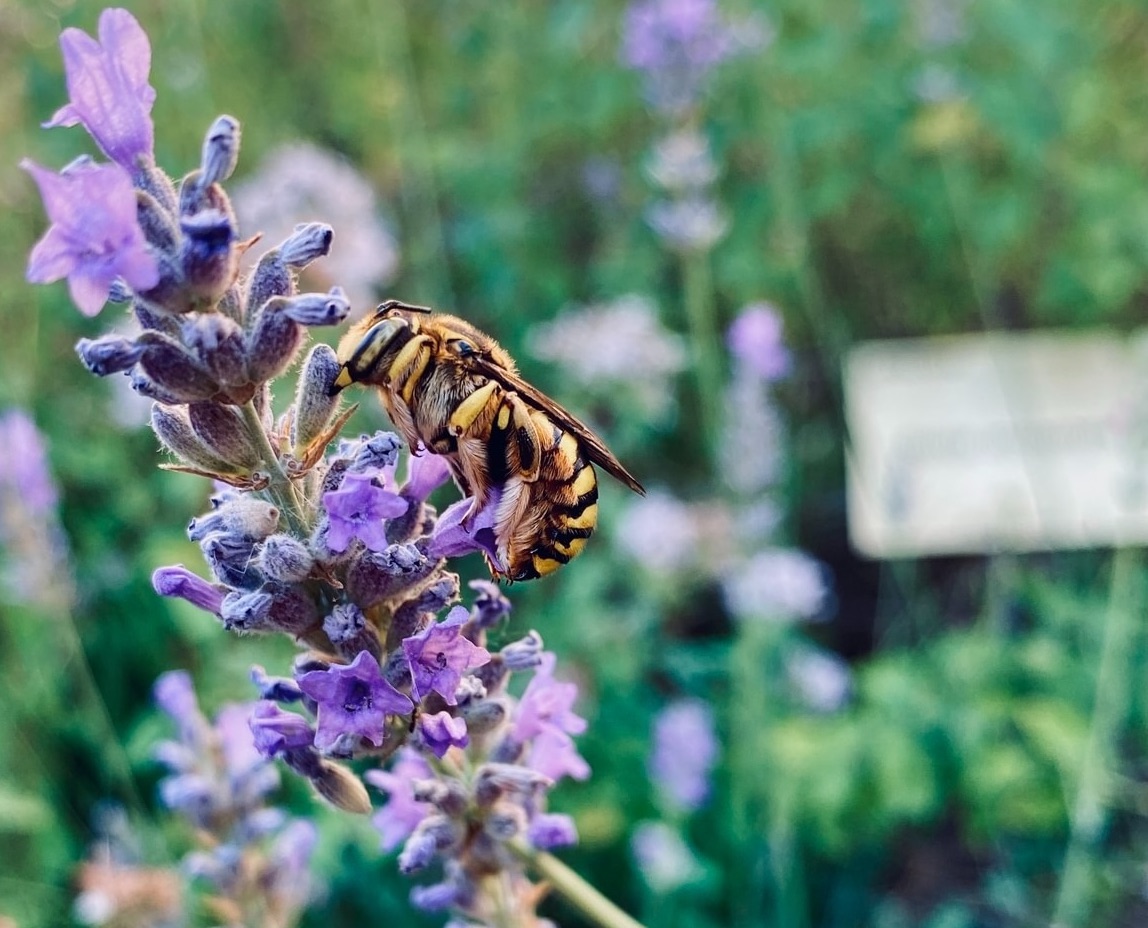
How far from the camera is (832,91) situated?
4.21 metres

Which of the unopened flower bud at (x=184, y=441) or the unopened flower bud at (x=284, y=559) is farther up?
the unopened flower bud at (x=184, y=441)

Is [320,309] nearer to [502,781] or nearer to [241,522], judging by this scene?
[241,522]

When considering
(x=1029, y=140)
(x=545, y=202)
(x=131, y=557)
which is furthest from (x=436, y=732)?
(x=545, y=202)

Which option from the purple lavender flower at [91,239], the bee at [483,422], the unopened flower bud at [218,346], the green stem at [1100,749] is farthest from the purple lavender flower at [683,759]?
the purple lavender flower at [91,239]

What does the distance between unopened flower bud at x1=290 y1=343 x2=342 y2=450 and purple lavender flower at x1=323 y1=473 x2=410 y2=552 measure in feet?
0.39

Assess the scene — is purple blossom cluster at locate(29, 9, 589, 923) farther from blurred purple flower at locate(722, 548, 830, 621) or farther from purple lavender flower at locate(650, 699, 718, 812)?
blurred purple flower at locate(722, 548, 830, 621)

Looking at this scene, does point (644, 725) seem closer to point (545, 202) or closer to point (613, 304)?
point (613, 304)

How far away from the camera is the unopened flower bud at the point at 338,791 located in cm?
111

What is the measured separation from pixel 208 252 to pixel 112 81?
0.17 metres

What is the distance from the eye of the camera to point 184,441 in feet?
3.38

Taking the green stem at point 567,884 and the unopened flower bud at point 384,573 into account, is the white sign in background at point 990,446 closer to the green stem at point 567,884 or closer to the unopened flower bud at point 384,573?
the green stem at point 567,884

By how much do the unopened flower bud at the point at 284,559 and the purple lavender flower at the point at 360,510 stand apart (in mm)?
39

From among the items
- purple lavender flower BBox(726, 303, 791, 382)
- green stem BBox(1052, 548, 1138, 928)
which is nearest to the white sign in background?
green stem BBox(1052, 548, 1138, 928)

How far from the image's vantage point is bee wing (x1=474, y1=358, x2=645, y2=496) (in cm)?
112
